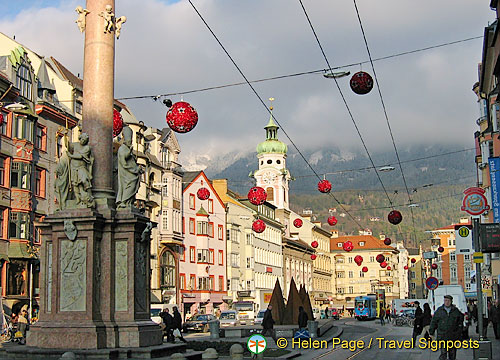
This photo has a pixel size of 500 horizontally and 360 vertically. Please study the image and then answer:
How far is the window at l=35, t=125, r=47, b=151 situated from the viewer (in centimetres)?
4950

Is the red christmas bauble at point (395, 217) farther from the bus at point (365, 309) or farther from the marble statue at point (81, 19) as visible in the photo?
the bus at point (365, 309)

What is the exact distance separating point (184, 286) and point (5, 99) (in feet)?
112

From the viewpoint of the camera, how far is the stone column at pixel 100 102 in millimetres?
19828

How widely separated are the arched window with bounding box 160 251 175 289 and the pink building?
2.39 metres

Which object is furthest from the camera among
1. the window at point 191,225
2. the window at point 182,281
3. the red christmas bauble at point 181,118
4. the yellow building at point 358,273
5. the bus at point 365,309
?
the yellow building at point 358,273

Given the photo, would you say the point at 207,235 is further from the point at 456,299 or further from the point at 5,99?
the point at 5,99

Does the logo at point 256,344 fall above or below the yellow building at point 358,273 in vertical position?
below

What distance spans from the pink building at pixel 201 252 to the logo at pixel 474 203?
49.9 m

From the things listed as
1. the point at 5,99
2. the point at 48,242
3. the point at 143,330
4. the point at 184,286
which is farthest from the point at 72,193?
the point at 184,286

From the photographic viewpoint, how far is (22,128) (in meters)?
47.5

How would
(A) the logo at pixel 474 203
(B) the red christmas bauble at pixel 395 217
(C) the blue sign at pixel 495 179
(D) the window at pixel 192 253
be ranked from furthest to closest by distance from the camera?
(D) the window at pixel 192 253 → (B) the red christmas bauble at pixel 395 217 → (C) the blue sign at pixel 495 179 → (A) the logo at pixel 474 203

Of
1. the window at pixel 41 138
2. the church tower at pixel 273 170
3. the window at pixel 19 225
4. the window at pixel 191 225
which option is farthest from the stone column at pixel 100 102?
the church tower at pixel 273 170

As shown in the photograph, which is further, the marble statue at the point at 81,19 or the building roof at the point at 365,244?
the building roof at the point at 365,244

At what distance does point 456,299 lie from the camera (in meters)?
56.5
